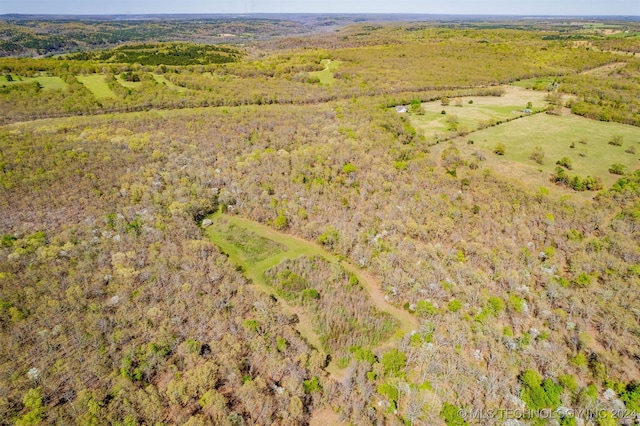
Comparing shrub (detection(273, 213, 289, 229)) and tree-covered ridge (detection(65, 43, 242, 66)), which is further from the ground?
tree-covered ridge (detection(65, 43, 242, 66))

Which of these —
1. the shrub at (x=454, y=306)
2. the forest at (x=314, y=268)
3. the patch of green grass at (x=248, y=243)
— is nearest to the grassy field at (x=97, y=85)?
the forest at (x=314, y=268)

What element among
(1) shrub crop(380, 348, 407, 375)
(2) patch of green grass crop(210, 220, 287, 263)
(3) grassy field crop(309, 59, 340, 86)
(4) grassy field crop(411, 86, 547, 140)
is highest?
(3) grassy field crop(309, 59, 340, 86)

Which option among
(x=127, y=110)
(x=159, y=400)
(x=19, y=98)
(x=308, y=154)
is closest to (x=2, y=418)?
(x=159, y=400)

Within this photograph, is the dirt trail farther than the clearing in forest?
No

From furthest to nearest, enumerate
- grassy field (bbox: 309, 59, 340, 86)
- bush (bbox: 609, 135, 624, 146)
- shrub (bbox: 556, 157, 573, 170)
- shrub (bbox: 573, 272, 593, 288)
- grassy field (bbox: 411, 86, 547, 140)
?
grassy field (bbox: 309, 59, 340, 86) < grassy field (bbox: 411, 86, 547, 140) < bush (bbox: 609, 135, 624, 146) < shrub (bbox: 556, 157, 573, 170) < shrub (bbox: 573, 272, 593, 288)

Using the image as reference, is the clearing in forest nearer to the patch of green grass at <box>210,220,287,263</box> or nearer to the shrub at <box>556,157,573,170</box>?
the patch of green grass at <box>210,220,287,263</box>

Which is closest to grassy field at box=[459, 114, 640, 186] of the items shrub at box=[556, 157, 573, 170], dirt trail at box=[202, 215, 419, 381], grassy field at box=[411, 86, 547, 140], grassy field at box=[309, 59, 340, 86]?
shrub at box=[556, 157, 573, 170]

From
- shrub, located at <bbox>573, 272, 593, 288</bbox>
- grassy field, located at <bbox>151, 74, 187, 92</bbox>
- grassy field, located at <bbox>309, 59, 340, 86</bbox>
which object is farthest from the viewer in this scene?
grassy field, located at <bbox>309, 59, 340, 86</bbox>

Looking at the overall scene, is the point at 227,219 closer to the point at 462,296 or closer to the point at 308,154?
the point at 308,154
